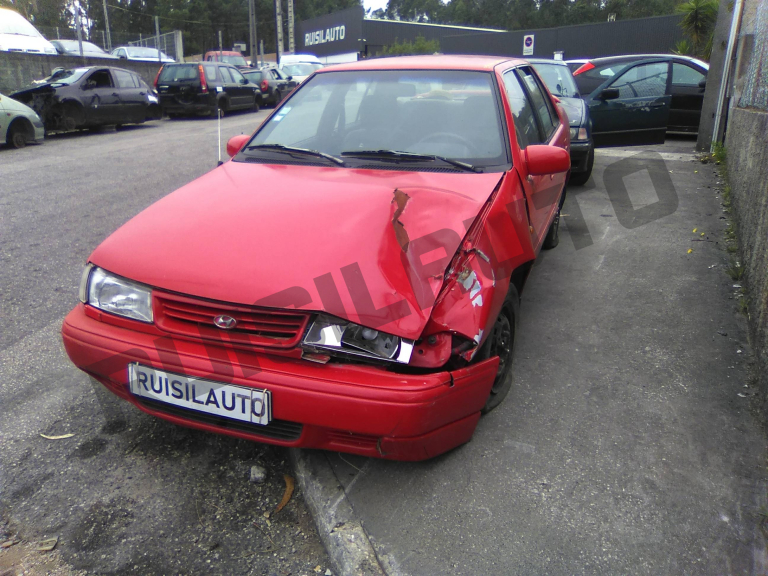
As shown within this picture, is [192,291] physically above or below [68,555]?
above

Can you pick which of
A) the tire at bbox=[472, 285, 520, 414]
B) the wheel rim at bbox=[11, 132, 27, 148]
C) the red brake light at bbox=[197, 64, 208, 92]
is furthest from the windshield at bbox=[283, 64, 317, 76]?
the tire at bbox=[472, 285, 520, 414]

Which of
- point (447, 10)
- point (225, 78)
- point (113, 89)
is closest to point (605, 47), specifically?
point (225, 78)

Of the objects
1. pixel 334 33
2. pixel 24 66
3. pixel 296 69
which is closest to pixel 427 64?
pixel 24 66

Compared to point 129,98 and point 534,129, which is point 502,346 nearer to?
point 534,129

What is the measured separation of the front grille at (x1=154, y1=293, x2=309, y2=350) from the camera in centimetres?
211

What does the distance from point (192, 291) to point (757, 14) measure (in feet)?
23.3

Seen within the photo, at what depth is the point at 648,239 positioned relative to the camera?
5.35 metres

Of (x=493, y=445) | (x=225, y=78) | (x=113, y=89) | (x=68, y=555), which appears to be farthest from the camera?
(x=225, y=78)

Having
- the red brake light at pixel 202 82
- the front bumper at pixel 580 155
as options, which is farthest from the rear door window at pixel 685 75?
the red brake light at pixel 202 82

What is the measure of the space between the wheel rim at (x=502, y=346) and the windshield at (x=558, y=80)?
18.4ft

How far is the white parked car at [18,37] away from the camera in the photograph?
642 inches

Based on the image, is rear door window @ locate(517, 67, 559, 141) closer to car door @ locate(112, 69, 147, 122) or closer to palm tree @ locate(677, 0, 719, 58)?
car door @ locate(112, 69, 147, 122)

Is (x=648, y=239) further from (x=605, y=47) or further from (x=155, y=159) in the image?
(x=605, y=47)

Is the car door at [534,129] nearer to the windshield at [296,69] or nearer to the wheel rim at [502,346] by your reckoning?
the wheel rim at [502,346]
